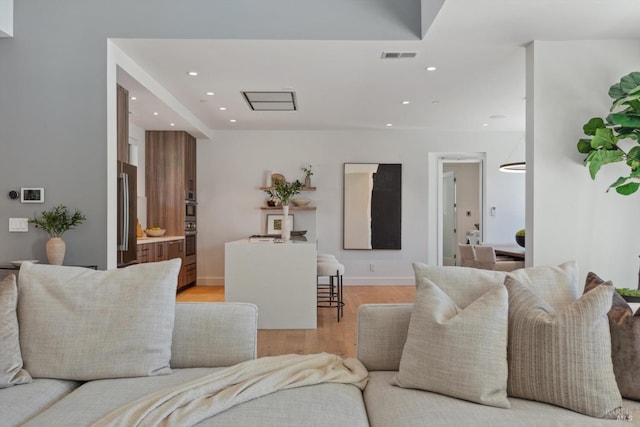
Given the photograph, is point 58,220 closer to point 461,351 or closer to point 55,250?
point 55,250

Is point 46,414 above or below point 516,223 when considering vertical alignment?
below

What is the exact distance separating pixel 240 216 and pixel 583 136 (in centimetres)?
526

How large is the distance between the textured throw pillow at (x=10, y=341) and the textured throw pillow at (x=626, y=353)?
7.42 feet

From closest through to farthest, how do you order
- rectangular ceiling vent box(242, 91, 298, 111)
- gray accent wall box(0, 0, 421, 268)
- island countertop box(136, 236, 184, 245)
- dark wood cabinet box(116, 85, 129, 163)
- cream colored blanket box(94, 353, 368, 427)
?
cream colored blanket box(94, 353, 368, 427), gray accent wall box(0, 0, 421, 268), dark wood cabinet box(116, 85, 129, 163), rectangular ceiling vent box(242, 91, 298, 111), island countertop box(136, 236, 184, 245)

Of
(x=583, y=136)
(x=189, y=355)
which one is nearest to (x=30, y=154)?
(x=189, y=355)

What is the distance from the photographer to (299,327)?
4.67m

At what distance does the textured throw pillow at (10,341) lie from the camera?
1.71 m

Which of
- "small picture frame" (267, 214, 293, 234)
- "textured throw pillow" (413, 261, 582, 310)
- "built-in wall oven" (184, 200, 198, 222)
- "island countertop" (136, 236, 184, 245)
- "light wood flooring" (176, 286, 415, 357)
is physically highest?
"built-in wall oven" (184, 200, 198, 222)

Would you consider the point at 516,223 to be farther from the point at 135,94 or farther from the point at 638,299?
the point at 135,94

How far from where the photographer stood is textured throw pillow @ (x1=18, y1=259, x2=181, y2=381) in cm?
182

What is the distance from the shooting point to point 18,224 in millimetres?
3639

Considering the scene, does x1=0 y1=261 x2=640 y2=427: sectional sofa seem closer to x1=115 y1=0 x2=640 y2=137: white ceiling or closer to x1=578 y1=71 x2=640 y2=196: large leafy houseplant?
x1=578 y1=71 x2=640 y2=196: large leafy houseplant

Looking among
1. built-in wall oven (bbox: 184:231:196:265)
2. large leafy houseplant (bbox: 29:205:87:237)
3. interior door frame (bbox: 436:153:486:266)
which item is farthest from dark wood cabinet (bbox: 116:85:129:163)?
interior door frame (bbox: 436:153:486:266)

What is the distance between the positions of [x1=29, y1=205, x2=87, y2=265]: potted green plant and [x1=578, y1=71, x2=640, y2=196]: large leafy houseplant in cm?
400
